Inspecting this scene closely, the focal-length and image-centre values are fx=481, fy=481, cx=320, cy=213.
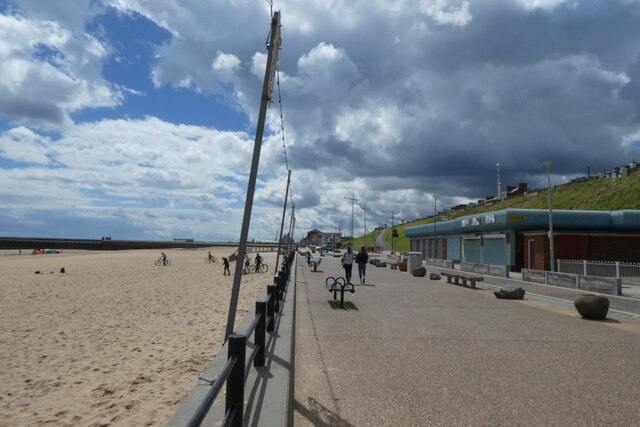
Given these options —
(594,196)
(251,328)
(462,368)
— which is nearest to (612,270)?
(462,368)

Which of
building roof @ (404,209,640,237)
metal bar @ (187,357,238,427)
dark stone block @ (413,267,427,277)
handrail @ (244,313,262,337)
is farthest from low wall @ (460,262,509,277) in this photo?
metal bar @ (187,357,238,427)

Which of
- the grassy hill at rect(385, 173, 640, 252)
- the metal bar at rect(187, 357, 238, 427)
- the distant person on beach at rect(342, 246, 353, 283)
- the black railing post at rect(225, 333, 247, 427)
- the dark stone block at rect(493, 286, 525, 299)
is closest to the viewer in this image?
the metal bar at rect(187, 357, 238, 427)

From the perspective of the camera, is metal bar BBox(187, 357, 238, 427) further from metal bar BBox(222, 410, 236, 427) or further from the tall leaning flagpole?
the tall leaning flagpole

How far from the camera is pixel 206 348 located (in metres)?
8.64

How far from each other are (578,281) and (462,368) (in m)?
18.5

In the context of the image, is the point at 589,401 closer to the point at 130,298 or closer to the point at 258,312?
the point at 258,312

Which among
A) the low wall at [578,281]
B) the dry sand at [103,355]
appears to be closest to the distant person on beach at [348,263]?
the dry sand at [103,355]

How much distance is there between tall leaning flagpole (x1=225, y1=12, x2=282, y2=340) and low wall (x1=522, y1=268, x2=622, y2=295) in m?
19.0

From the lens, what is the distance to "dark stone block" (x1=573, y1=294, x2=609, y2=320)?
11898mm

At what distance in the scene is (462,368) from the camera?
662 centimetres

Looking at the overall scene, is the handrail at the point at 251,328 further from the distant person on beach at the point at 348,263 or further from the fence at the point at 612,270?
the fence at the point at 612,270

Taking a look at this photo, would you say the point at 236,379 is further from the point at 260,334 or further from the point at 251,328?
the point at 260,334

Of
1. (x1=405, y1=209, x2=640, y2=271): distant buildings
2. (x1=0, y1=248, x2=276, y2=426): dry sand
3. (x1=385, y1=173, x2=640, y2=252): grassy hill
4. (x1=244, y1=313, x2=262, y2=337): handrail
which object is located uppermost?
(x1=385, y1=173, x2=640, y2=252): grassy hill

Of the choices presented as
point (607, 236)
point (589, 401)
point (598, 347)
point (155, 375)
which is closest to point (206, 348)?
point (155, 375)
